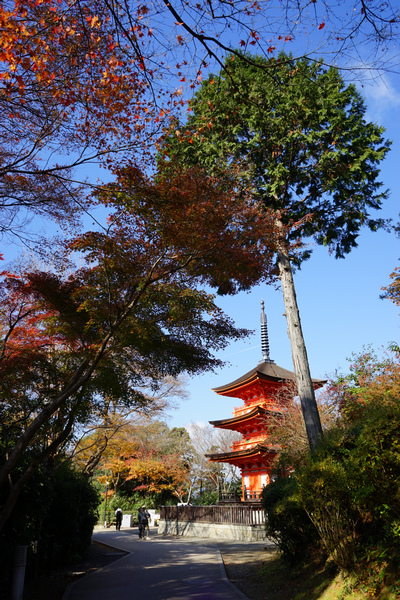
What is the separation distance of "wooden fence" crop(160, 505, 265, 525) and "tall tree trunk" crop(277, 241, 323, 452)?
31.0 feet

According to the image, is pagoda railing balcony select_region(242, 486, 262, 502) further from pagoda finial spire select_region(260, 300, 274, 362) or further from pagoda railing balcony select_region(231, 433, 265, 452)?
pagoda finial spire select_region(260, 300, 274, 362)

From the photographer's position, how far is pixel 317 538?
7.55m

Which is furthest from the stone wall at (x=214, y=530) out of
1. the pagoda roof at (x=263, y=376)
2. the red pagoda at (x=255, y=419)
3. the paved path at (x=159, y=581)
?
the pagoda roof at (x=263, y=376)

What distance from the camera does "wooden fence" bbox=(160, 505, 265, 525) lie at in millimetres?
17172

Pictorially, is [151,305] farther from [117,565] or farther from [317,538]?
[117,565]

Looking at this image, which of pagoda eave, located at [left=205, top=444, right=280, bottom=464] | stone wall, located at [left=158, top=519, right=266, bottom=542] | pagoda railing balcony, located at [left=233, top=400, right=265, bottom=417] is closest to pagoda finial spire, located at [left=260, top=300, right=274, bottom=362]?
pagoda railing balcony, located at [left=233, top=400, right=265, bottom=417]

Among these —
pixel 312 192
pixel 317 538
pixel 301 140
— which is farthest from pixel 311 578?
pixel 301 140

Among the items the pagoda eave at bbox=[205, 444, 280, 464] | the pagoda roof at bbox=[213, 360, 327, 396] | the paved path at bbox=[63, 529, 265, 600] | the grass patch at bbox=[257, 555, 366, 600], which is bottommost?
the paved path at bbox=[63, 529, 265, 600]

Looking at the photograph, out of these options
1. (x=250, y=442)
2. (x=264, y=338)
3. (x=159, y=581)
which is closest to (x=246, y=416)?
(x=250, y=442)

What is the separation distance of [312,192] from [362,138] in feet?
Answer: 6.85

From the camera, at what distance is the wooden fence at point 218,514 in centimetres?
Result: 1717

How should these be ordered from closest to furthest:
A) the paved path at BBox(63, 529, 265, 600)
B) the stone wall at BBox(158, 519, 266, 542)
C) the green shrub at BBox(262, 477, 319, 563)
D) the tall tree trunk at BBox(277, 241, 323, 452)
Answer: the paved path at BBox(63, 529, 265, 600), the green shrub at BBox(262, 477, 319, 563), the tall tree trunk at BBox(277, 241, 323, 452), the stone wall at BBox(158, 519, 266, 542)

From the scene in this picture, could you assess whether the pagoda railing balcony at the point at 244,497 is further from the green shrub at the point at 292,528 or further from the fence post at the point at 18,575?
the fence post at the point at 18,575

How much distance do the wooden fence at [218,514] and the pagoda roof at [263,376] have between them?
294 inches
